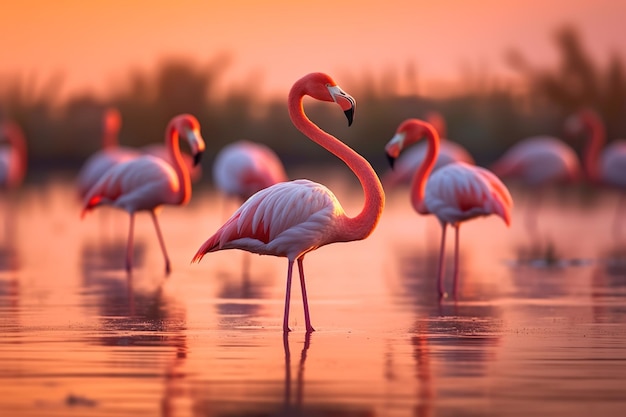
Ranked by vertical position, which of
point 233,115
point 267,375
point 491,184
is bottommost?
point 267,375

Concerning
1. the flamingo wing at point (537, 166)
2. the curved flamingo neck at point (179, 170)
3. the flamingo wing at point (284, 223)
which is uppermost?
the flamingo wing at point (537, 166)

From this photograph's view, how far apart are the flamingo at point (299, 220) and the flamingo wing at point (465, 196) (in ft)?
7.59

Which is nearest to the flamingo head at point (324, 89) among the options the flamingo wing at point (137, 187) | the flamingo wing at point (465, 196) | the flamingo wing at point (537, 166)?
the flamingo wing at point (465, 196)

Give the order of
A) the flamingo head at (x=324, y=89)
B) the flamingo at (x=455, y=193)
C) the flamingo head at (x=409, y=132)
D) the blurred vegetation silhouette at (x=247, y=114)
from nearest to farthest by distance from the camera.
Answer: the flamingo head at (x=324, y=89) < the flamingo at (x=455, y=193) < the flamingo head at (x=409, y=132) < the blurred vegetation silhouette at (x=247, y=114)

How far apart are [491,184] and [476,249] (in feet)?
14.2

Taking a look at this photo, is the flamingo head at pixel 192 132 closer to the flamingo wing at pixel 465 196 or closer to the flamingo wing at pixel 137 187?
the flamingo wing at pixel 137 187

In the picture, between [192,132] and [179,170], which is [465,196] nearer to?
[192,132]

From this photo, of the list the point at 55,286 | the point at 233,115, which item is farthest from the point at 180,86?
the point at 55,286

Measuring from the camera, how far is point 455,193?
1070 cm

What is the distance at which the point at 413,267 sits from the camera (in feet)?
42.9

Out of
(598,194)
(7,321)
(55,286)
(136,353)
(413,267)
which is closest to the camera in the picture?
(136,353)

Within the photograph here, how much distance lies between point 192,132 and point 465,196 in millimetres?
3091

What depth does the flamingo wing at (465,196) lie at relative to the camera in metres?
10.6

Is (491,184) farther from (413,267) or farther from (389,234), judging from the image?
(389,234)
